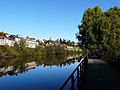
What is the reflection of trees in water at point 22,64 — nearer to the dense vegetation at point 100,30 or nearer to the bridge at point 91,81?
the dense vegetation at point 100,30

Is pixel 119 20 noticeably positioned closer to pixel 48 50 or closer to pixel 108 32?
pixel 108 32

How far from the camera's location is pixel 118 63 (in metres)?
21.8

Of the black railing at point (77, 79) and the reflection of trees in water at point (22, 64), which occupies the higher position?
the black railing at point (77, 79)

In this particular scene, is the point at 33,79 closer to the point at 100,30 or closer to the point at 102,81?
the point at 102,81

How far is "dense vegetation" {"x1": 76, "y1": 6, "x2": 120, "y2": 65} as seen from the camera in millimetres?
37050

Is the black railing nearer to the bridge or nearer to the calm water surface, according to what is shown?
the bridge

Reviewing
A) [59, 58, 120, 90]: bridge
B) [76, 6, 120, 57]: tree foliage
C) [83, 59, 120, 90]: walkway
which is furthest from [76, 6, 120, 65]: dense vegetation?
[59, 58, 120, 90]: bridge

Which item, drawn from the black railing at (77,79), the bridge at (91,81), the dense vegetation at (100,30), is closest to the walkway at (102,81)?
the bridge at (91,81)

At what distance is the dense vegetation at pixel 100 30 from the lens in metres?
37.0

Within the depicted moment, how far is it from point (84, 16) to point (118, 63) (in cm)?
3479

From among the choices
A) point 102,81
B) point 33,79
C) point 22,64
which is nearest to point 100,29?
point 33,79

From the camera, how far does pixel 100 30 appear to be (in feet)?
138

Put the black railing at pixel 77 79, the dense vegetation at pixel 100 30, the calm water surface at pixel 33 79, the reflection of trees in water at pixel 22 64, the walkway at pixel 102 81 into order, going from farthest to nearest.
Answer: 1. the reflection of trees in water at pixel 22 64
2. the dense vegetation at pixel 100 30
3. the calm water surface at pixel 33 79
4. the walkway at pixel 102 81
5. the black railing at pixel 77 79

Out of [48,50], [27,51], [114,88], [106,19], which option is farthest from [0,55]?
[114,88]
